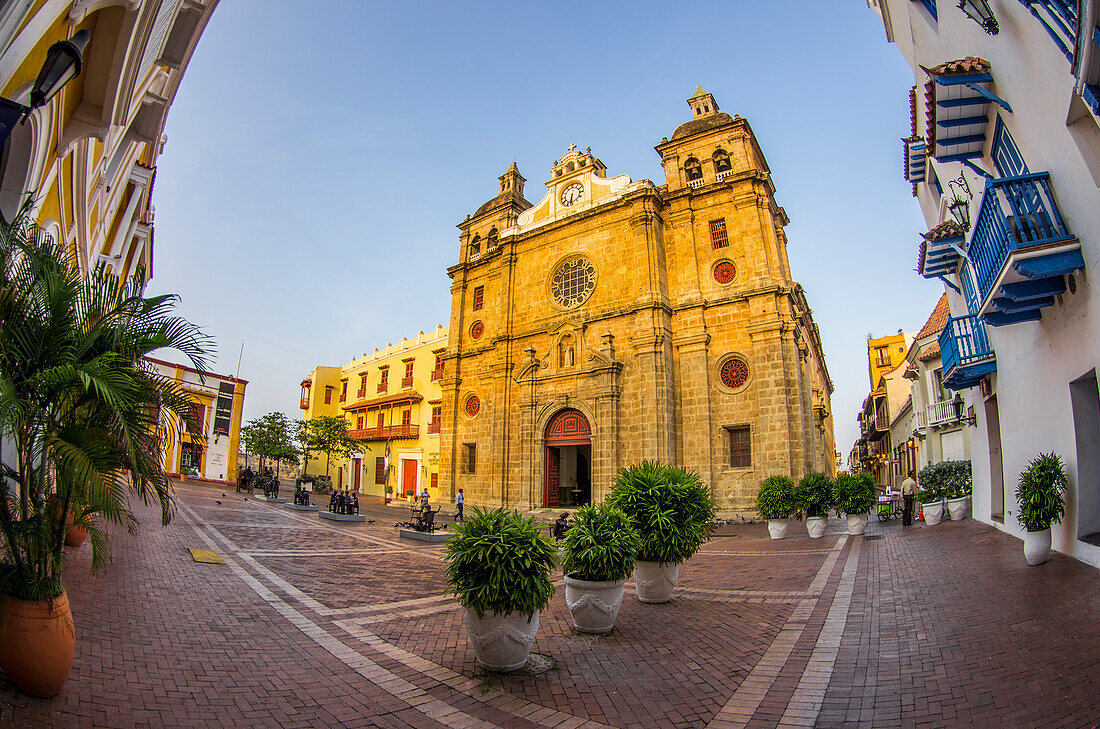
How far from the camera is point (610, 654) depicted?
218 inches

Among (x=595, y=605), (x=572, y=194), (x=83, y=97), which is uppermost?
(x=572, y=194)

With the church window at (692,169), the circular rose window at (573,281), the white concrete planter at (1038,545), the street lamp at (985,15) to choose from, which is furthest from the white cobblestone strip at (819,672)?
the church window at (692,169)

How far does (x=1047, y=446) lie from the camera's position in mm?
8617

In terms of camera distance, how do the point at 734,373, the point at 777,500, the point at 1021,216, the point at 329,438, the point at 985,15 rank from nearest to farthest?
the point at 1021,216
the point at 985,15
the point at 777,500
the point at 734,373
the point at 329,438

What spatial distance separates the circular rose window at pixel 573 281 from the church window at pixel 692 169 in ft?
20.1

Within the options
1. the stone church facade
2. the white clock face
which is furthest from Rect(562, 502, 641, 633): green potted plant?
the white clock face

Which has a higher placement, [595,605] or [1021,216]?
[1021,216]

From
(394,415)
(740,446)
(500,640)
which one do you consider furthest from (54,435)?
(394,415)

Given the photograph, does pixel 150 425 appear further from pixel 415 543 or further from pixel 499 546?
pixel 415 543

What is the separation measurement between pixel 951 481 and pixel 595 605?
16906 millimetres

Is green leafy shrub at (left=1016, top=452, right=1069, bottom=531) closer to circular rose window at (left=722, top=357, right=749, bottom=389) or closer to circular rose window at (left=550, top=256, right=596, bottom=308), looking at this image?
circular rose window at (left=722, top=357, right=749, bottom=389)

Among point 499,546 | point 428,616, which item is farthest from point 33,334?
point 428,616

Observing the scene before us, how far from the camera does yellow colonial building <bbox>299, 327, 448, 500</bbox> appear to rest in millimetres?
34188

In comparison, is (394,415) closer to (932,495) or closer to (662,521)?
(932,495)
